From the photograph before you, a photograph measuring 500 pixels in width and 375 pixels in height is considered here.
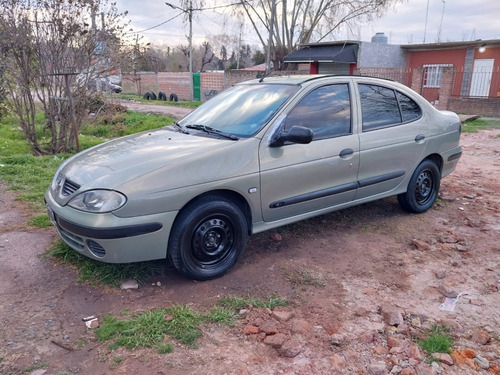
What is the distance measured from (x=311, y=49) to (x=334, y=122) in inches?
940

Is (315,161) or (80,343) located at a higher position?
(315,161)

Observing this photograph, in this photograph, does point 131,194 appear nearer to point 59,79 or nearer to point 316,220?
point 316,220

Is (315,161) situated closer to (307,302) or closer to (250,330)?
(307,302)

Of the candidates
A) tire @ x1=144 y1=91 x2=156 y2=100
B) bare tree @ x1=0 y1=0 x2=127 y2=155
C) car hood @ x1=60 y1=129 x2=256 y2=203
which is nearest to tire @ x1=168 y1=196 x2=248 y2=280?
car hood @ x1=60 y1=129 x2=256 y2=203

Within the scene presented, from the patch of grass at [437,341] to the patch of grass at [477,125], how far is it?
488 inches

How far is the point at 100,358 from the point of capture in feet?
8.72

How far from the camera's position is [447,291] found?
354cm

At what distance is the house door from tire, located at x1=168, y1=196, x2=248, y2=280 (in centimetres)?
2214

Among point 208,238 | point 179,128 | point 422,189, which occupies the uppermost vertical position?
point 179,128

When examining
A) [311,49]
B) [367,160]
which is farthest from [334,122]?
[311,49]

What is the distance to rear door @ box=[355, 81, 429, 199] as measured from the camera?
4.55 metres

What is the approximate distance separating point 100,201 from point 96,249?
1.29 feet

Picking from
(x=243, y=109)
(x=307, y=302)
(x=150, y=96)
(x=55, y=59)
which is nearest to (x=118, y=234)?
(x=307, y=302)

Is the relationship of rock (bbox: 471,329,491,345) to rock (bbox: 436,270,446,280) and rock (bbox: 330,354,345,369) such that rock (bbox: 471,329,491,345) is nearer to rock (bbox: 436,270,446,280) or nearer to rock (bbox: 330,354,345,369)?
rock (bbox: 436,270,446,280)
